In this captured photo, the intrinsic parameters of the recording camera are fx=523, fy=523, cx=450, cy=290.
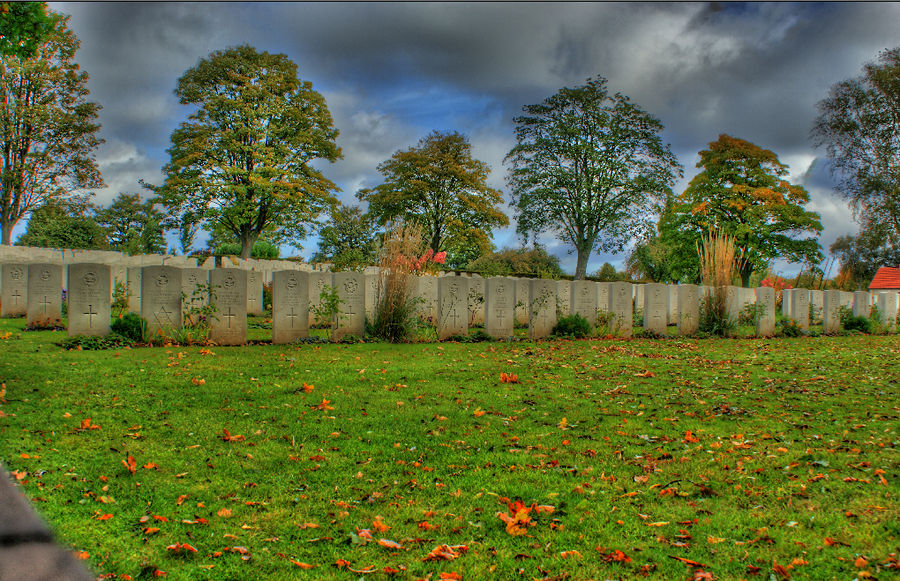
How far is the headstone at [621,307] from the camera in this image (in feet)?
40.2

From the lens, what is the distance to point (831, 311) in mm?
15727

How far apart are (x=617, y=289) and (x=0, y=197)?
92.9 ft

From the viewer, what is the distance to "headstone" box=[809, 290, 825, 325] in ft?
51.2

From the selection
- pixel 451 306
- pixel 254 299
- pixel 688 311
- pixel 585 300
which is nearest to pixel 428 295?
pixel 451 306

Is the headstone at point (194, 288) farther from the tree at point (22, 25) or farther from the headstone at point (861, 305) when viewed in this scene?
the headstone at point (861, 305)

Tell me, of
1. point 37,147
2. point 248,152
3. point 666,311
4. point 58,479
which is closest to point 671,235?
point 666,311

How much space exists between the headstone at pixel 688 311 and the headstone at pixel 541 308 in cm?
366

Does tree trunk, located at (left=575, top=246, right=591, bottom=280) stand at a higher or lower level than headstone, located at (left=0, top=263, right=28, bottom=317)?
higher

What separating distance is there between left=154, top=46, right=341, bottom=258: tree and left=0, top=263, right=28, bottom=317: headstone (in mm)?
13516

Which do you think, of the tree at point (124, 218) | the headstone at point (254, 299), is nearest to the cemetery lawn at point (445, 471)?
the headstone at point (254, 299)

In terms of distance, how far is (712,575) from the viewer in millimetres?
2432

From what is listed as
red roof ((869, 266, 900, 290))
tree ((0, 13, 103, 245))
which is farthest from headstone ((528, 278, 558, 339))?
red roof ((869, 266, 900, 290))

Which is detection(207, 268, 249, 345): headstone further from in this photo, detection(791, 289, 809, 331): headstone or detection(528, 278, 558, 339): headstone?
detection(791, 289, 809, 331): headstone

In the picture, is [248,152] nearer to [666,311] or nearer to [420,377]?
[666,311]
